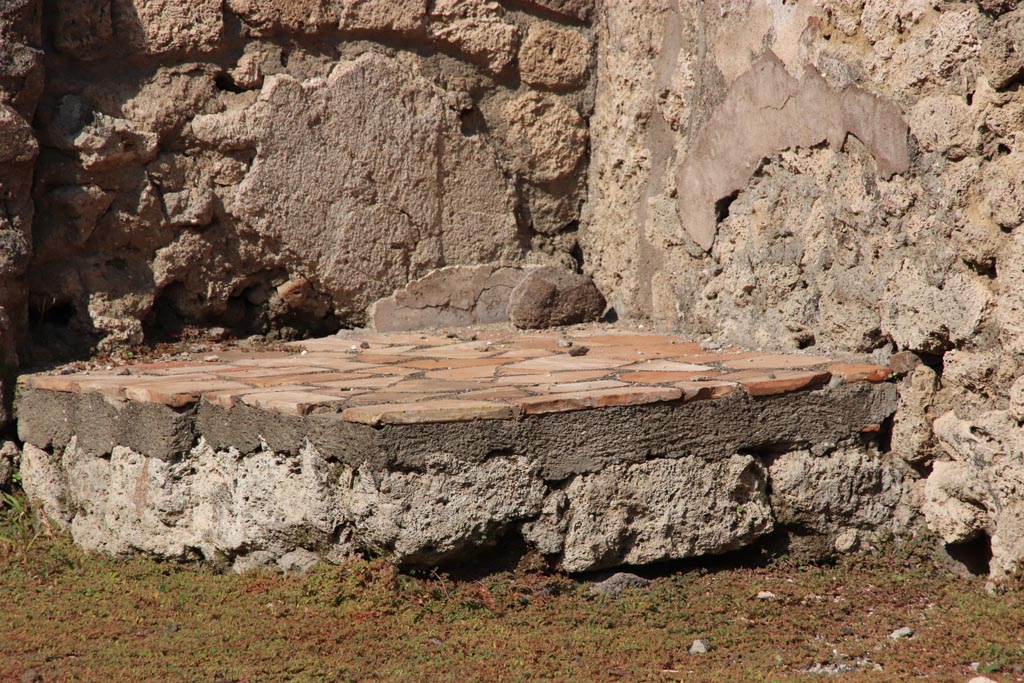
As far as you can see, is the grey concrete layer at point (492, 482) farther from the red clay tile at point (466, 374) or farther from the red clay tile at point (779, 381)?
the red clay tile at point (466, 374)

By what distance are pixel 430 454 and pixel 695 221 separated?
2.02m

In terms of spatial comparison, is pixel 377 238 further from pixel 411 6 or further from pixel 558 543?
pixel 558 543

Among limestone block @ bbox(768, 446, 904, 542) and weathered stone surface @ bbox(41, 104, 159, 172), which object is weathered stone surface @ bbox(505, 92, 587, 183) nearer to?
weathered stone surface @ bbox(41, 104, 159, 172)

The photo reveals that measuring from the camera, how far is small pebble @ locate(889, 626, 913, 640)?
8.99ft

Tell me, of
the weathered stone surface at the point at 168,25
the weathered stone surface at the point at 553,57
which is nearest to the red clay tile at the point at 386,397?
the weathered stone surface at the point at 168,25

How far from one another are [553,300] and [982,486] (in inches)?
92.5

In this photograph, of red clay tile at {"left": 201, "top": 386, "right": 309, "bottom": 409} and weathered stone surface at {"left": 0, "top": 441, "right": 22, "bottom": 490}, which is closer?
red clay tile at {"left": 201, "top": 386, "right": 309, "bottom": 409}

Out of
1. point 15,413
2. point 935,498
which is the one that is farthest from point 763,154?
point 15,413

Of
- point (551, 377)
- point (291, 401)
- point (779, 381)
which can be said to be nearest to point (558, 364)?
point (551, 377)

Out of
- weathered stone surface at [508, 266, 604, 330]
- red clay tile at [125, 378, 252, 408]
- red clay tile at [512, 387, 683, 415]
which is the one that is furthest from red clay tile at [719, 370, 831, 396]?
weathered stone surface at [508, 266, 604, 330]

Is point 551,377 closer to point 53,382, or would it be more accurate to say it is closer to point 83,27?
point 53,382

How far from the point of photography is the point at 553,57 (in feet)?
16.9

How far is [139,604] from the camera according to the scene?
3076 millimetres

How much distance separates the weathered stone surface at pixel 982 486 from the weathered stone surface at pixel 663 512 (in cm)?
51
